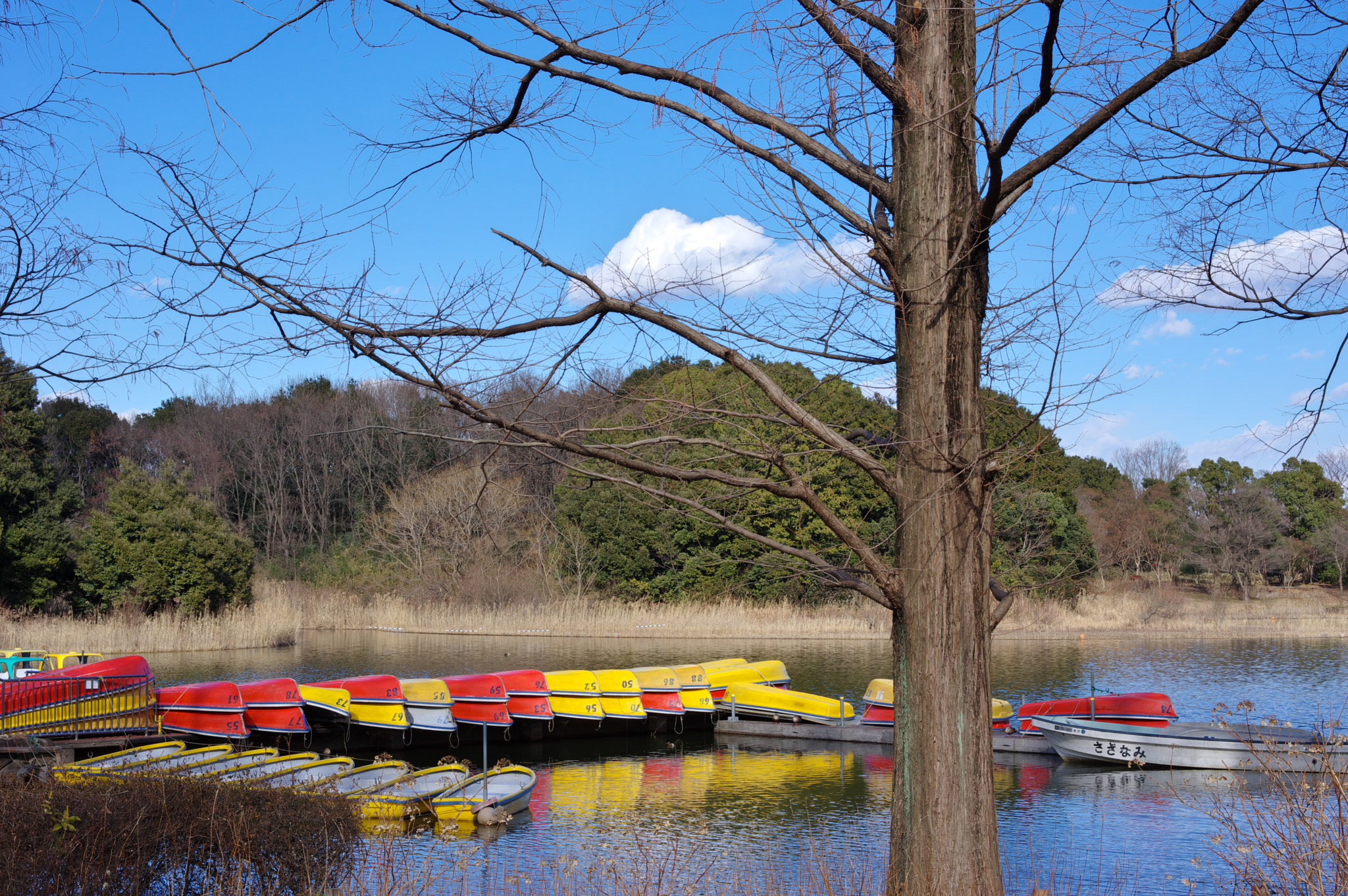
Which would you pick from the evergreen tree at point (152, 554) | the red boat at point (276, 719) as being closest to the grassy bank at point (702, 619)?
the evergreen tree at point (152, 554)

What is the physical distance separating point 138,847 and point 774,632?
26.8 m

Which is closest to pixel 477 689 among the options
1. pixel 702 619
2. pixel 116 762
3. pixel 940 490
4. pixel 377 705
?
pixel 377 705

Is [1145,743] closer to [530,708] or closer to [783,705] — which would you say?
[783,705]

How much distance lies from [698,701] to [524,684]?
3.60 metres

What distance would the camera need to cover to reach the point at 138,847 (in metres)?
6.31

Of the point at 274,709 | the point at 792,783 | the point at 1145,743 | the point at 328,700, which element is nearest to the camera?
the point at 792,783

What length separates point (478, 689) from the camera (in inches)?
736

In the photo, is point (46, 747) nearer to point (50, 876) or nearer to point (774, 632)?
point (50, 876)

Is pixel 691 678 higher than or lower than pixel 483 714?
higher

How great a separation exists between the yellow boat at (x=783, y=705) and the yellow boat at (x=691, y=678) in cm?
60

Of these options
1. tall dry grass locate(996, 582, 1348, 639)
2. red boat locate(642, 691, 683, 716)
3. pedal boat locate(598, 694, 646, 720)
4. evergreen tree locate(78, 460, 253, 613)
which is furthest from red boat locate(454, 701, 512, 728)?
tall dry grass locate(996, 582, 1348, 639)

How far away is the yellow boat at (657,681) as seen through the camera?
67.0 feet

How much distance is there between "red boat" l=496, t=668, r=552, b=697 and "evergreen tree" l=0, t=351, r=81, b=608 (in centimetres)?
1640

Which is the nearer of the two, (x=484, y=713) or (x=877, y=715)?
(x=484, y=713)
